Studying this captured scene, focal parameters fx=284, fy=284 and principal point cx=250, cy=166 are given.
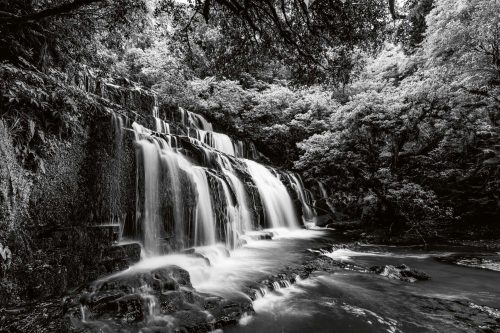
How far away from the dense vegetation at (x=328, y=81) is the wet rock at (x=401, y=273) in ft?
13.8

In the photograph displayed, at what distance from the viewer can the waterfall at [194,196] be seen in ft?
23.0

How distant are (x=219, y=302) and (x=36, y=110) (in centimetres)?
438

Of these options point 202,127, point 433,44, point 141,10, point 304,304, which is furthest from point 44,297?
point 202,127

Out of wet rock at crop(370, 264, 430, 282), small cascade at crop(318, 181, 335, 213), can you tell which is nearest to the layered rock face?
wet rock at crop(370, 264, 430, 282)

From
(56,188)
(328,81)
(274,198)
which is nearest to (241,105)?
(274,198)

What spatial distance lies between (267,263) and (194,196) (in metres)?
2.71

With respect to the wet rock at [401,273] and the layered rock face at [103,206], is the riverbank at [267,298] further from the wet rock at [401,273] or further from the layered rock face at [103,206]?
the layered rock face at [103,206]

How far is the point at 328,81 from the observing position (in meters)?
5.76

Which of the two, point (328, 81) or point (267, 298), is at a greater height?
point (328, 81)

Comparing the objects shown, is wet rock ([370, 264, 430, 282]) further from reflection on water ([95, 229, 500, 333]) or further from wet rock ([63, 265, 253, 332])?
wet rock ([63, 265, 253, 332])

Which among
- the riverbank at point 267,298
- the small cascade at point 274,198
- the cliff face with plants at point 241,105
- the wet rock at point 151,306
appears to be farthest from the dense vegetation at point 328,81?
the riverbank at point 267,298

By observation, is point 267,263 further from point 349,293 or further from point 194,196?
point 194,196

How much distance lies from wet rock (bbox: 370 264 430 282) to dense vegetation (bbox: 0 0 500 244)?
421cm

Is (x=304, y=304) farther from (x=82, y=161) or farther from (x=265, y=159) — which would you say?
(x=265, y=159)
